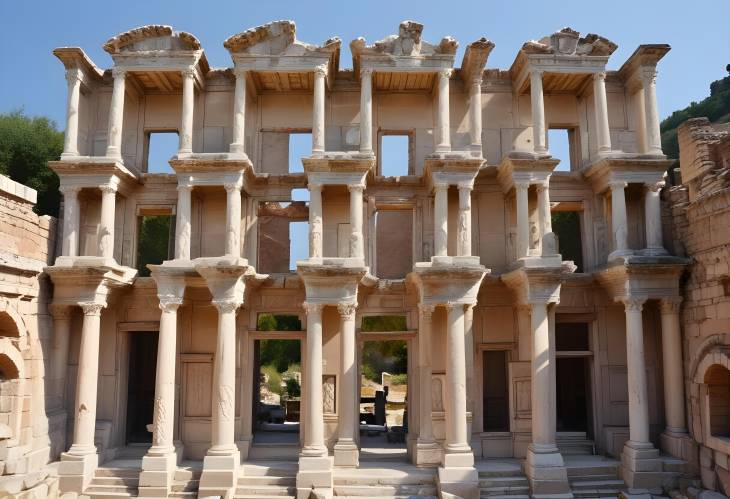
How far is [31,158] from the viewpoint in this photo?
2286 centimetres

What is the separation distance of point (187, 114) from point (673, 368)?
1271cm

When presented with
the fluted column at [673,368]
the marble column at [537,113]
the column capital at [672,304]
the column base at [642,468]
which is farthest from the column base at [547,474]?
the marble column at [537,113]

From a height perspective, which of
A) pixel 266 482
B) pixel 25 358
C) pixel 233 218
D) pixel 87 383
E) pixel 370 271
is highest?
pixel 233 218

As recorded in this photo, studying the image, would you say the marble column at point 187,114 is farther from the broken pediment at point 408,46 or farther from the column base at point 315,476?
the column base at point 315,476

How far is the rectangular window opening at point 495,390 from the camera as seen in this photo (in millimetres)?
19219

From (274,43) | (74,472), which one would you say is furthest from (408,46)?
(74,472)

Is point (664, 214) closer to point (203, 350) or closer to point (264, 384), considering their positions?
point (203, 350)

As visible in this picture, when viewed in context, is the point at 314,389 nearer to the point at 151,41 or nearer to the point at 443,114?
the point at 443,114

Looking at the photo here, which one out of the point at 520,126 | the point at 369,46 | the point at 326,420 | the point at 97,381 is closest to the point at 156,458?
the point at 97,381

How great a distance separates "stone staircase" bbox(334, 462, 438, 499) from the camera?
1262cm

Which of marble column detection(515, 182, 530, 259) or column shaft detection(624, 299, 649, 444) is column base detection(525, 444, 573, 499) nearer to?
column shaft detection(624, 299, 649, 444)

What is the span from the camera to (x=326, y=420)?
566 inches

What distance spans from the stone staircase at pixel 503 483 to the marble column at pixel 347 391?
2.81 m

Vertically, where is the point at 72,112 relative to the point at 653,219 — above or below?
above
